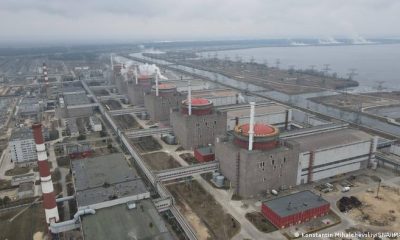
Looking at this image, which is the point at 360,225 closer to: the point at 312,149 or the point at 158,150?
the point at 312,149

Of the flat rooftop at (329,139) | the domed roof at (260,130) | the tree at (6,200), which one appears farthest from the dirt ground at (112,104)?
the flat rooftop at (329,139)

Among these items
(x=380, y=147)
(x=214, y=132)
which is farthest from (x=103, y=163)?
(x=380, y=147)

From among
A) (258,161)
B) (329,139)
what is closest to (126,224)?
(258,161)

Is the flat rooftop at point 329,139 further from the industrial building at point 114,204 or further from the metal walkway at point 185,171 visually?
the industrial building at point 114,204

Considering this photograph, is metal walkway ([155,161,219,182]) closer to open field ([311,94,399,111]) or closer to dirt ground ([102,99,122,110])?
dirt ground ([102,99,122,110])

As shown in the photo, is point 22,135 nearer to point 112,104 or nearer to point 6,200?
point 6,200

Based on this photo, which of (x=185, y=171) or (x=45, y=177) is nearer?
(x=45, y=177)
